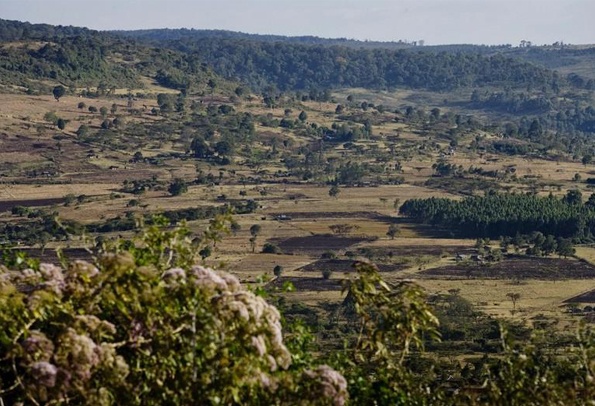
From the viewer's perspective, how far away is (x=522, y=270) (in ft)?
225

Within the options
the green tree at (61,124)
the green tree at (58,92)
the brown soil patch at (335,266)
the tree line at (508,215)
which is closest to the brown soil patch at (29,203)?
the tree line at (508,215)

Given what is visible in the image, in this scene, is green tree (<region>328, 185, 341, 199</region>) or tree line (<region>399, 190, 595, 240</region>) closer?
tree line (<region>399, 190, 595, 240</region>)

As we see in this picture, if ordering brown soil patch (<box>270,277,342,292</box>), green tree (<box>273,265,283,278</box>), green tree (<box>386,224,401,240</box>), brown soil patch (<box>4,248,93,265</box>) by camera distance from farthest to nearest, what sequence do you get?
green tree (<box>386,224,401,240</box>) → brown soil patch (<box>4,248,93,265</box>) → green tree (<box>273,265,283,278</box>) → brown soil patch (<box>270,277,342,292</box>)

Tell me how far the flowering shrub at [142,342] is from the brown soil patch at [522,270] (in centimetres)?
5802

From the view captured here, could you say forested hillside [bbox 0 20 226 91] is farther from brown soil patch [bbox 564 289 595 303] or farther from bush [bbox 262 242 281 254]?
brown soil patch [bbox 564 289 595 303]

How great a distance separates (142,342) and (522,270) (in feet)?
204

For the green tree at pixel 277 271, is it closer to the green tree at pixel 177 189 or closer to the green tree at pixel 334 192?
the green tree at pixel 177 189

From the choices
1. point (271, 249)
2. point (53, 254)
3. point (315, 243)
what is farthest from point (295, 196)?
point (53, 254)

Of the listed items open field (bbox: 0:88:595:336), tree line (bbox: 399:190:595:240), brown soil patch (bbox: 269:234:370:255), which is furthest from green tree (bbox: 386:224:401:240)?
tree line (bbox: 399:190:595:240)

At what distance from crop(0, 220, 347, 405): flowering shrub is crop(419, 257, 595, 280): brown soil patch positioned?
5802 cm

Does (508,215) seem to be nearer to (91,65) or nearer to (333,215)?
(333,215)

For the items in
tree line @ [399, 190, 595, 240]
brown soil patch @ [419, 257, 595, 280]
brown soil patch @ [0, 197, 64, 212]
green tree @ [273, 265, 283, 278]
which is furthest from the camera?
brown soil patch @ [0, 197, 64, 212]

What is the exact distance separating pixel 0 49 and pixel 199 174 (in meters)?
65.6

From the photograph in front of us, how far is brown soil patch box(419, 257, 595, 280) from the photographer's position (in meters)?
66.2
